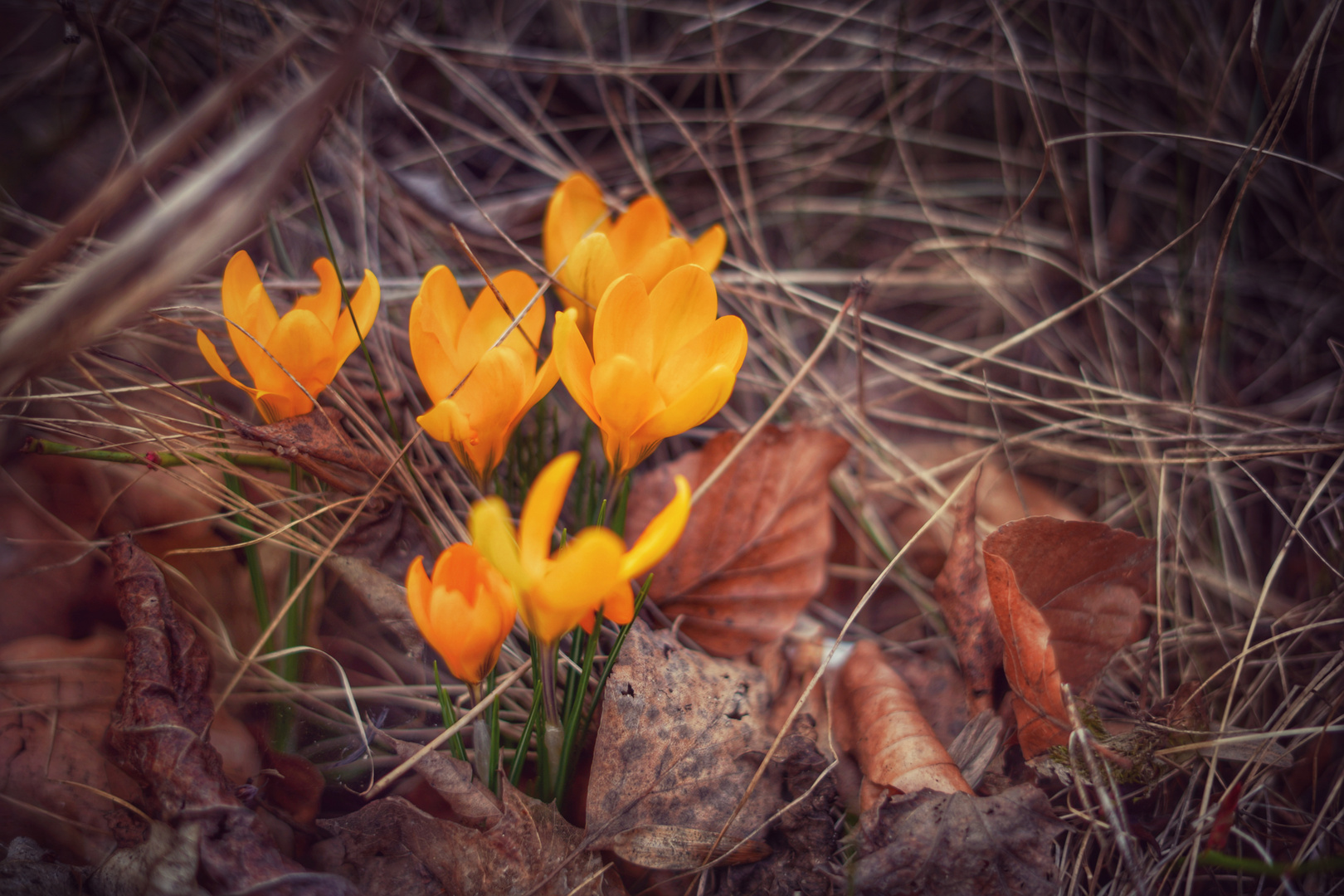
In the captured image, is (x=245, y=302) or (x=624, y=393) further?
(x=245, y=302)

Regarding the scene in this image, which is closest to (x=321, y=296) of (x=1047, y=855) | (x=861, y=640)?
(x=861, y=640)

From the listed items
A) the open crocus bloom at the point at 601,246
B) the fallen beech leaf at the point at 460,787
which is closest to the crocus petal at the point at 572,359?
the open crocus bloom at the point at 601,246

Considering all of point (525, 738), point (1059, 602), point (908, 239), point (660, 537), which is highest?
point (660, 537)

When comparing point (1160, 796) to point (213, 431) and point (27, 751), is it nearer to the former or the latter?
point (213, 431)

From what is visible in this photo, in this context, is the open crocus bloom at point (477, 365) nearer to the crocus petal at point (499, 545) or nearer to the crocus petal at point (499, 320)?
the crocus petal at point (499, 320)

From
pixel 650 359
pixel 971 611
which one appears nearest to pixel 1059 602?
pixel 971 611

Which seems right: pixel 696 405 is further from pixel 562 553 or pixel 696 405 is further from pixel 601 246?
pixel 601 246

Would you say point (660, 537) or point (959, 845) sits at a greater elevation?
point (660, 537)
